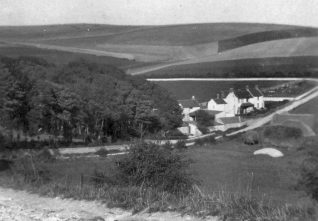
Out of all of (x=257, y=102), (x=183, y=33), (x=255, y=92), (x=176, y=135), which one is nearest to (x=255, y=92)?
(x=255, y=92)

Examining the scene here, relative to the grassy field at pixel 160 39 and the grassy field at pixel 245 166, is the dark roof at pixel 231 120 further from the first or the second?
the grassy field at pixel 160 39

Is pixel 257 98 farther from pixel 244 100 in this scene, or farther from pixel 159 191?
pixel 159 191

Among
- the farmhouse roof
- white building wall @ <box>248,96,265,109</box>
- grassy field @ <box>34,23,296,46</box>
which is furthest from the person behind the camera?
white building wall @ <box>248,96,265,109</box>

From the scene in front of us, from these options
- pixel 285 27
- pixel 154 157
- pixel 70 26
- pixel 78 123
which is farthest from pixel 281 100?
pixel 78 123

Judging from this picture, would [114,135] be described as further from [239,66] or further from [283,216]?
[283,216]

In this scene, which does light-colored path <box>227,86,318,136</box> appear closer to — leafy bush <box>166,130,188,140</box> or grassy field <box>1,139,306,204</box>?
grassy field <box>1,139,306,204</box>

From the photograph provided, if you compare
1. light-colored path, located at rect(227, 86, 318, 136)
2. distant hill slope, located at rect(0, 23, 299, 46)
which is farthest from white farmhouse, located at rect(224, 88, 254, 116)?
distant hill slope, located at rect(0, 23, 299, 46)

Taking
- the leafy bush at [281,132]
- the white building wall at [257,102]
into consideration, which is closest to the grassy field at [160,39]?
the white building wall at [257,102]
